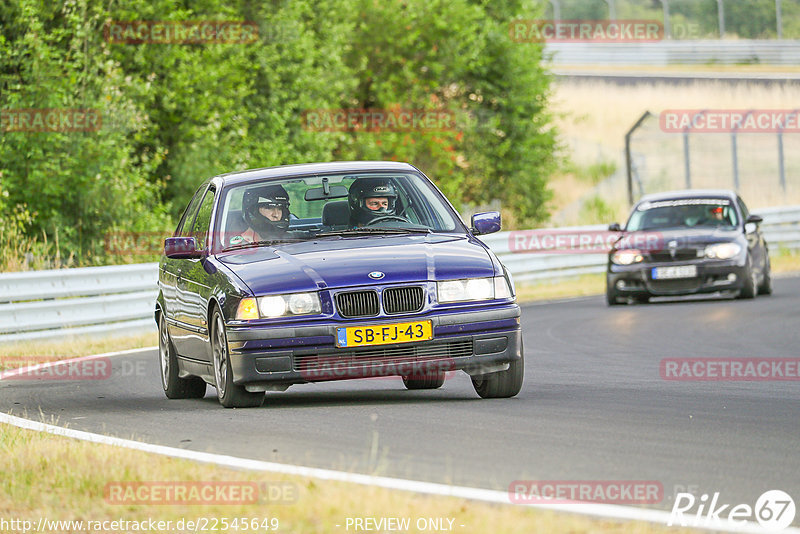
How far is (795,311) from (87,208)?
12043mm

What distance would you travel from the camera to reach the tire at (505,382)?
32.8ft

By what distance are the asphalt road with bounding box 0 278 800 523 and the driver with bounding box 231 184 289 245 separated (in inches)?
44.1

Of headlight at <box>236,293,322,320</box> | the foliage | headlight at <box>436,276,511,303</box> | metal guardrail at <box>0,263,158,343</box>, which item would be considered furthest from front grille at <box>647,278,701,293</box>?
headlight at <box>236,293,322,320</box>

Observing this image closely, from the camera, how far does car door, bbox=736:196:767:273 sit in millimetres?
21594

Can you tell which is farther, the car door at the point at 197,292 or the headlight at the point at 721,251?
the headlight at the point at 721,251

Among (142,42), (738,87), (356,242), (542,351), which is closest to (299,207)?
(356,242)

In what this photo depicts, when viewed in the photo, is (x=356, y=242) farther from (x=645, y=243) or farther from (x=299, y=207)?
(x=645, y=243)

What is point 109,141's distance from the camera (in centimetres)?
2541

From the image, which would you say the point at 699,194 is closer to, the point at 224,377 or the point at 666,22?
the point at 224,377

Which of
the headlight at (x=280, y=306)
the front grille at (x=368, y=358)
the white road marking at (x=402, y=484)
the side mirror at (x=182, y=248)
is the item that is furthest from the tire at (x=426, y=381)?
the white road marking at (x=402, y=484)

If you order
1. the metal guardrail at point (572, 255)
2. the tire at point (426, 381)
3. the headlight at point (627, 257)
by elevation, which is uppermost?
the tire at point (426, 381)

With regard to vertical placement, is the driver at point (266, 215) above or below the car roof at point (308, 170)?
below

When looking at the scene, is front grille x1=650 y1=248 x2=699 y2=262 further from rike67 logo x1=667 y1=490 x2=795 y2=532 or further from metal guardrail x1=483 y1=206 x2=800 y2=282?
rike67 logo x1=667 y1=490 x2=795 y2=532

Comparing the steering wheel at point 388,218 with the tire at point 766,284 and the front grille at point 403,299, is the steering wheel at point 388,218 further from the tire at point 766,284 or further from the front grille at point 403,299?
the tire at point 766,284
